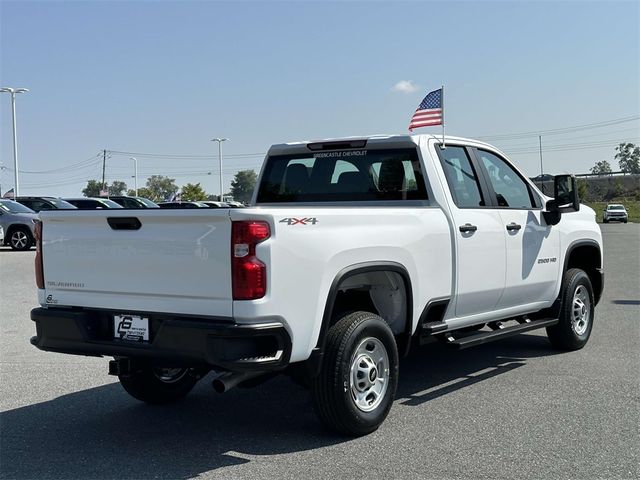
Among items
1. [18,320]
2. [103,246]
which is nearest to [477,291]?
[103,246]

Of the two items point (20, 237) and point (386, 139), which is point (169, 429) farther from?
point (20, 237)

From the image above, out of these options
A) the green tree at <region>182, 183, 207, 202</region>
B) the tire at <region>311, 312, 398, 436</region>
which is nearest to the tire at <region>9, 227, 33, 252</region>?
the tire at <region>311, 312, 398, 436</region>

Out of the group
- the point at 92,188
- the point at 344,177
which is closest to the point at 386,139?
the point at 344,177

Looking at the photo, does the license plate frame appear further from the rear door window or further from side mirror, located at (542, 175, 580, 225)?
side mirror, located at (542, 175, 580, 225)

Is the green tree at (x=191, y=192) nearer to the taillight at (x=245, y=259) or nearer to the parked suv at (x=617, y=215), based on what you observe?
the parked suv at (x=617, y=215)

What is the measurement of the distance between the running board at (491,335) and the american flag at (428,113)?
9.43 feet

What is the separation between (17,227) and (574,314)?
19210mm

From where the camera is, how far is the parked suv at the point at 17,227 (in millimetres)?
22438

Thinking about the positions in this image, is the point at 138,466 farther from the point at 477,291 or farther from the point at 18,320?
the point at 18,320

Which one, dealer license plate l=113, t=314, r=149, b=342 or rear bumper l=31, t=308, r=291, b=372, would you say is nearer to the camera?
rear bumper l=31, t=308, r=291, b=372

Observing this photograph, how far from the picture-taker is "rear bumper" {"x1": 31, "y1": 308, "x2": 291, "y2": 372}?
416cm

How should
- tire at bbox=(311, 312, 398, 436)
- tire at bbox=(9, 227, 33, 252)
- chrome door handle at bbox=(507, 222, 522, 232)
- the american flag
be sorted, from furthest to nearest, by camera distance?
tire at bbox=(9, 227, 33, 252) < the american flag < chrome door handle at bbox=(507, 222, 522, 232) < tire at bbox=(311, 312, 398, 436)

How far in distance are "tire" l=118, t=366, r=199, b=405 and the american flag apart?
4445 mm

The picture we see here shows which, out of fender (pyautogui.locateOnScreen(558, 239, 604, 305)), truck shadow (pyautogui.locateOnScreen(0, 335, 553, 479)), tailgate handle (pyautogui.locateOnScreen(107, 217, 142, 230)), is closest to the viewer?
truck shadow (pyautogui.locateOnScreen(0, 335, 553, 479))
